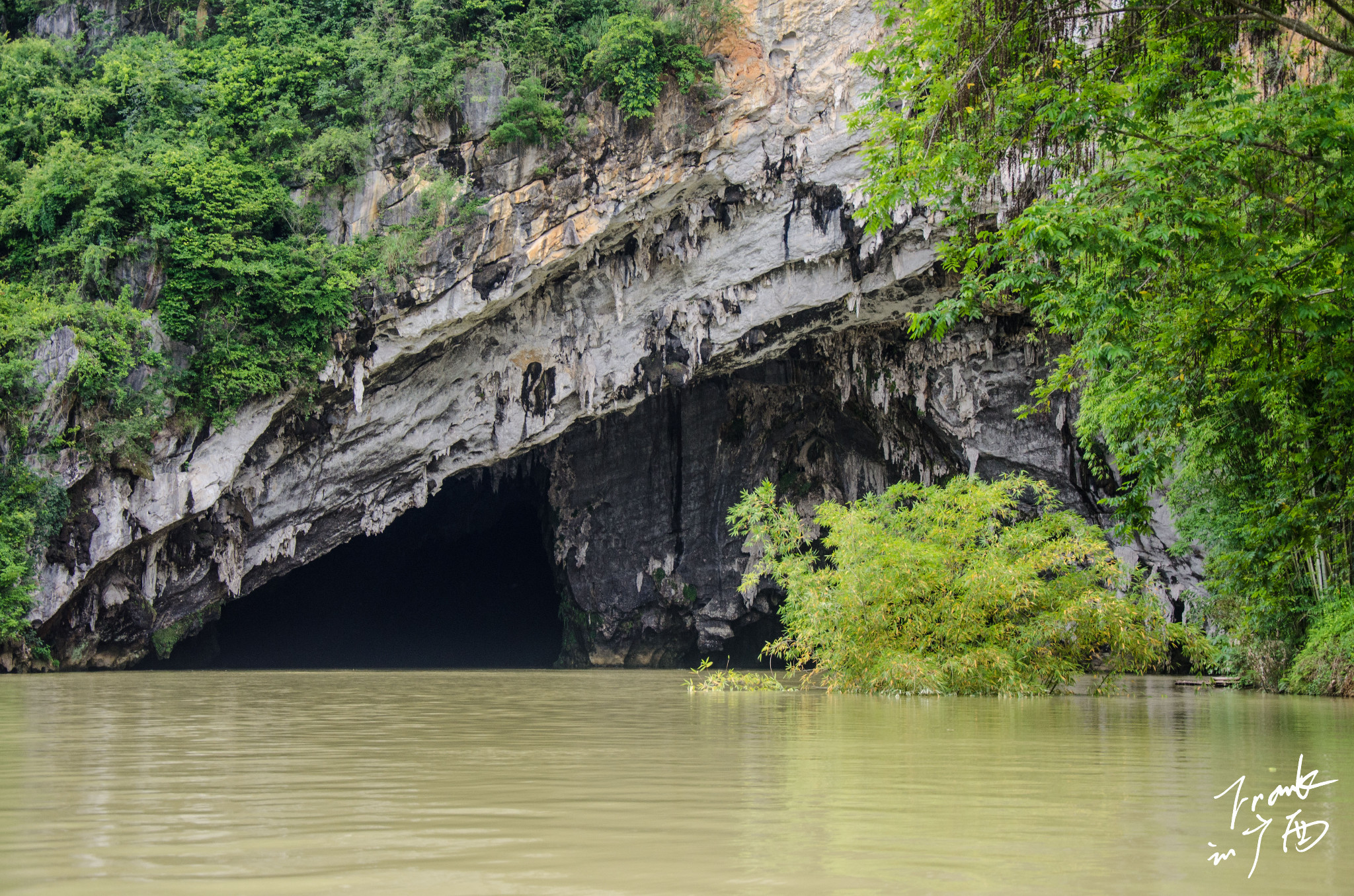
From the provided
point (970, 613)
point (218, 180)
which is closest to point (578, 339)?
point (218, 180)

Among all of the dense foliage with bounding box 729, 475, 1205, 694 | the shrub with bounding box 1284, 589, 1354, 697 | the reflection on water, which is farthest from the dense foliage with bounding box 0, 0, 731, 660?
the shrub with bounding box 1284, 589, 1354, 697

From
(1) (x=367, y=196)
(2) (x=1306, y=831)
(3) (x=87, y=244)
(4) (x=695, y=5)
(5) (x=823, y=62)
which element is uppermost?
(4) (x=695, y=5)

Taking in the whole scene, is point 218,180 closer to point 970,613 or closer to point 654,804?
point 970,613

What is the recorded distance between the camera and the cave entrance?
28.3 metres

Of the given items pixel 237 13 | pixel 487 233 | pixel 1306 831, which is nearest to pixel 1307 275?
pixel 1306 831

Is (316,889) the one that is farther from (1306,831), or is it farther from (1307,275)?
(1307,275)

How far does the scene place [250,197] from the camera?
17297mm

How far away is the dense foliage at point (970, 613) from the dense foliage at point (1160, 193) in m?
2.36

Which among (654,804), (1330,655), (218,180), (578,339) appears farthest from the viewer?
(578,339)

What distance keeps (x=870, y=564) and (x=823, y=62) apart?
1068 cm

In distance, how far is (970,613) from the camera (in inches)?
389

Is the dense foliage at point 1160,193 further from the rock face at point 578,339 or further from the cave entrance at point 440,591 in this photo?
the cave entrance at point 440,591

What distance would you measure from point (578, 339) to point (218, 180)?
6.75 meters

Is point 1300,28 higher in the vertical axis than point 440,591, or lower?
higher
